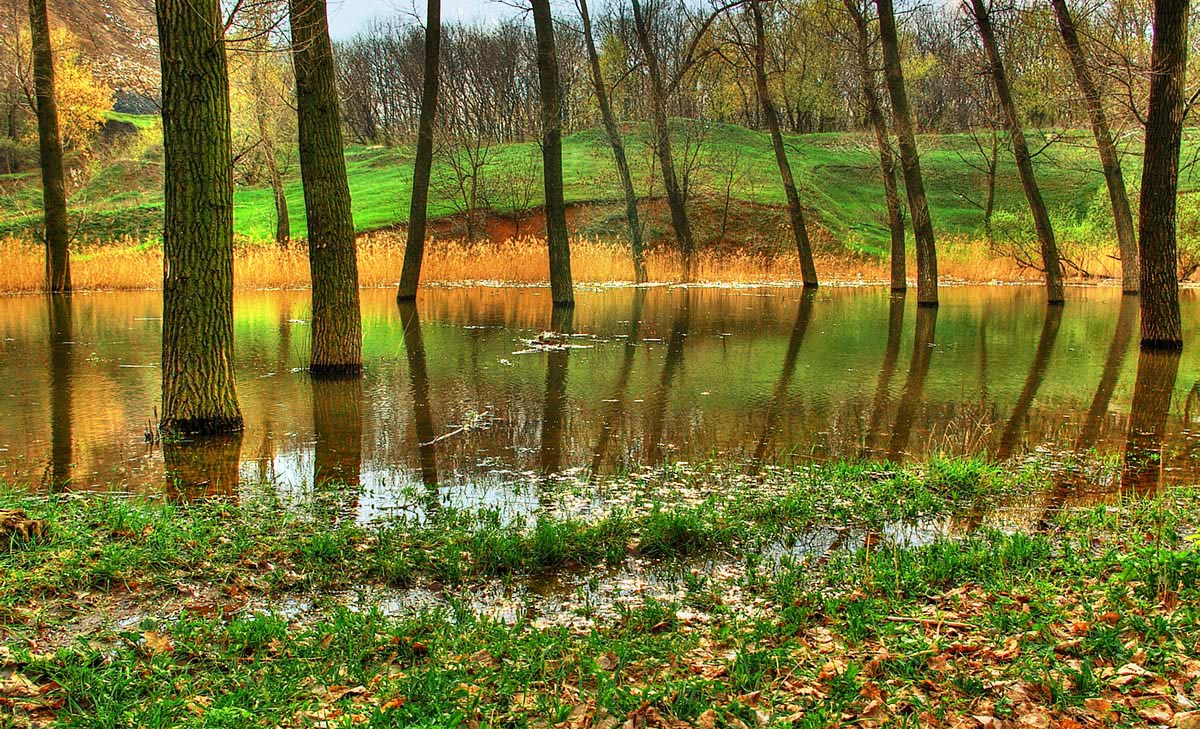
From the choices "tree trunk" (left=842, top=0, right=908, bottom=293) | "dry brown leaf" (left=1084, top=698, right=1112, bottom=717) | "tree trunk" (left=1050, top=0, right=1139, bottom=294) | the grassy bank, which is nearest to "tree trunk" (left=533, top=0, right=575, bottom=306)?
"tree trunk" (left=842, top=0, right=908, bottom=293)

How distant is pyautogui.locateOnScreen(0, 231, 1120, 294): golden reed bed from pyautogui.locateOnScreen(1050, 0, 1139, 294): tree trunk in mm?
7610

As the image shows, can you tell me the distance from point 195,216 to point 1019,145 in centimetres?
1880

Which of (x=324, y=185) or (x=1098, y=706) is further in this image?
(x=324, y=185)

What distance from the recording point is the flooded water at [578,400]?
6.85 m

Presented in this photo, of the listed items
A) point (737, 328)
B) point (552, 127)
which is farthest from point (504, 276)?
point (737, 328)

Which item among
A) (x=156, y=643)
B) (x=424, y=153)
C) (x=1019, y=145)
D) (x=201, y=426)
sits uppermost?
(x=424, y=153)

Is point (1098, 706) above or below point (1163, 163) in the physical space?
below

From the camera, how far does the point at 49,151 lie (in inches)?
828

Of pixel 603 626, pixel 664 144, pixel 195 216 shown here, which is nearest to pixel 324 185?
pixel 195 216

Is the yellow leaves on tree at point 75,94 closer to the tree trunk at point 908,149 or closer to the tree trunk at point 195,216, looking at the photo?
the tree trunk at point 908,149

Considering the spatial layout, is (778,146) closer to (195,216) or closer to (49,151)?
(49,151)

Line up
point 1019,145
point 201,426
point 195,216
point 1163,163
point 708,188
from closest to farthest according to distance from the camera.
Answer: point 195,216
point 201,426
point 1163,163
point 1019,145
point 708,188

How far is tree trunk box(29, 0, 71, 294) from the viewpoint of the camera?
815 inches

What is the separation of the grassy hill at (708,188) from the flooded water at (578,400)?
18114 mm
